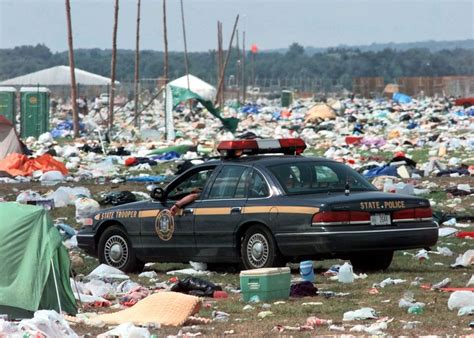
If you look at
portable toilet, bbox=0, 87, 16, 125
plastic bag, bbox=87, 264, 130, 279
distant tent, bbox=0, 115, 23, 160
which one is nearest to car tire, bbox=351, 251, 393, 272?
plastic bag, bbox=87, 264, 130, 279

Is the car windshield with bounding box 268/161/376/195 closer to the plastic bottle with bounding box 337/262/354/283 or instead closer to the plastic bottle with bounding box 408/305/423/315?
the plastic bottle with bounding box 337/262/354/283

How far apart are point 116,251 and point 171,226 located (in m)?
0.92

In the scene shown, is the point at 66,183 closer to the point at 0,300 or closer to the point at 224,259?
the point at 224,259

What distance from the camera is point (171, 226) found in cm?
1630

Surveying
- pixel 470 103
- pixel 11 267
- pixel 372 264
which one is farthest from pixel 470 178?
pixel 470 103

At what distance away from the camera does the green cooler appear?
13.1 m

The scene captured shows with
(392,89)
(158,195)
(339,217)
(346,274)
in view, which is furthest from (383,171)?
(392,89)

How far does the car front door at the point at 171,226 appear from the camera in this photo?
16.1 m

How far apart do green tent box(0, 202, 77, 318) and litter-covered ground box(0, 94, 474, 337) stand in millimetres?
363

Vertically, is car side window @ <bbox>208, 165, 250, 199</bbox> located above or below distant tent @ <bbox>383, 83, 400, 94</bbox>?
above

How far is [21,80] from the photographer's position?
3969 inches

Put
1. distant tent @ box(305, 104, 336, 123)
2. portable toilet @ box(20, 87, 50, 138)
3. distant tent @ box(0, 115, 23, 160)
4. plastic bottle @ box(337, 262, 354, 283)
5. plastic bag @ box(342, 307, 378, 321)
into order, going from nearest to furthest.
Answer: plastic bag @ box(342, 307, 378, 321)
plastic bottle @ box(337, 262, 354, 283)
distant tent @ box(0, 115, 23, 160)
portable toilet @ box(20, 87, 50, 138)
distant tent @ box(305, 104, 336, 123)

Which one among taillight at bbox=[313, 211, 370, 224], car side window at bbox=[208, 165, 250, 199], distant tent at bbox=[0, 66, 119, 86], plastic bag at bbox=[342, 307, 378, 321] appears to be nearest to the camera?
plastic bag at bbox=[342, 307, 378, 321]

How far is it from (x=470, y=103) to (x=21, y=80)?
31.9 meters
